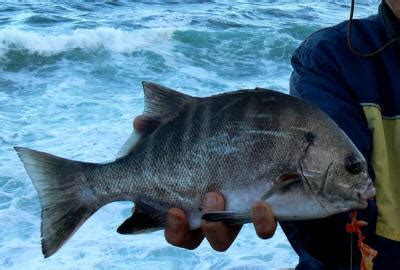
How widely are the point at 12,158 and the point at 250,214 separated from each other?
5302 millimetres

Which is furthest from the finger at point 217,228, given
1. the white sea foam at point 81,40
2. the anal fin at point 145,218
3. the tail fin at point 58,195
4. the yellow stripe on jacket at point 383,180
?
the white sea foam at point 81,40

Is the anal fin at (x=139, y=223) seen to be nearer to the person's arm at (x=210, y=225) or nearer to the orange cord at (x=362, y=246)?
the person's arm at (x=210, y=225)

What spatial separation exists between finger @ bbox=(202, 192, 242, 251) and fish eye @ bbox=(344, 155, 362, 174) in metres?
0.34

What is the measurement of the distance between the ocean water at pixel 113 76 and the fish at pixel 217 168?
114 inches

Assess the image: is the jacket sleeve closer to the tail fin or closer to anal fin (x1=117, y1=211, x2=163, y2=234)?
anal fin (x1=117, y1=211, x2=163, y2=234)

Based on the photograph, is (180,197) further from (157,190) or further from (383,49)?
(383,49)

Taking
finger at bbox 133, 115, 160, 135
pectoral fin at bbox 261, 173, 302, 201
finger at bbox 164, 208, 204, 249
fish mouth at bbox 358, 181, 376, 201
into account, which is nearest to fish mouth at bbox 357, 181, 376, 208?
fish mouth at bbox 358, 181, 376, 201

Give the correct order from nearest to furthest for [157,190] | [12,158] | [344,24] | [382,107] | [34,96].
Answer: [157,190] < [382,107] < [344,24] < [12,158] < [34,96]

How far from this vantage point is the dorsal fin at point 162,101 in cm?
199

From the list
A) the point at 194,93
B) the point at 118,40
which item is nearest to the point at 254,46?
the point at 118,40

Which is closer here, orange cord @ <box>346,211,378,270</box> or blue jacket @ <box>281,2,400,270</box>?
orange cord @ <box>346,211,378,270</box>

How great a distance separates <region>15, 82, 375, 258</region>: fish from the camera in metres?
1.76

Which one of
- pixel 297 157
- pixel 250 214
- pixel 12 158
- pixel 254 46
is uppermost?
pixel 297 157

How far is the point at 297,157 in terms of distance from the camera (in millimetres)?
1771
